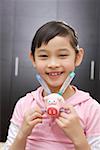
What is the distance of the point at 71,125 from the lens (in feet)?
2.36

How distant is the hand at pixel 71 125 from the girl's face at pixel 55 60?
98 mm

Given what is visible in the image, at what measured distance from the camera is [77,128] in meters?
0.73

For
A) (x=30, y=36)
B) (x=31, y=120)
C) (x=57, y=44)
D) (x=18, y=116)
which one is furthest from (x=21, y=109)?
(x=30, y=36)

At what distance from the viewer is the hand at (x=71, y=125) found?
720 millimetres

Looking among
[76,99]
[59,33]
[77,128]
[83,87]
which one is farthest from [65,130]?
[83,87]

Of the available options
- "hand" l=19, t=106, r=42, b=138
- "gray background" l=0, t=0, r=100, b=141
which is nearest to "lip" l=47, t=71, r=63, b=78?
"hand" l=19, t=106, r=42, b=138

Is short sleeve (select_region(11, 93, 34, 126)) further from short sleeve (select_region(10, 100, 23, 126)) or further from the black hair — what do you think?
the black hair

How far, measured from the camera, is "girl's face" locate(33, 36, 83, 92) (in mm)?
776

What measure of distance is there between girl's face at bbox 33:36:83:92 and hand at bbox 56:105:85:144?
10 centimetres

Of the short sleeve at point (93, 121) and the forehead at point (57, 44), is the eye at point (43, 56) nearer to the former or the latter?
the forehead at point (57, 44)

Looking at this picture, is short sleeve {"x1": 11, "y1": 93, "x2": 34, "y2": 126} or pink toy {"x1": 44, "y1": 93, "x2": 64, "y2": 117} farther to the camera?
short sleeve {"x1": 11, "y1": 93, "x2": 34, "y2": 126}

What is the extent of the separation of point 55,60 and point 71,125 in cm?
18

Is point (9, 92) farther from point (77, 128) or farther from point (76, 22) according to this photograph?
point (77, 128)

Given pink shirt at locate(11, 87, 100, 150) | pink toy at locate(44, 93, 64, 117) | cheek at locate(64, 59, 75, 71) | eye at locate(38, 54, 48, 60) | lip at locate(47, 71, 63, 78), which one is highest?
eye at locate(38, 54, 48, 60)
